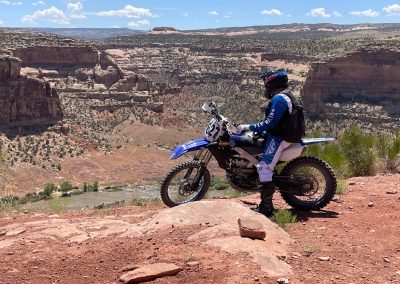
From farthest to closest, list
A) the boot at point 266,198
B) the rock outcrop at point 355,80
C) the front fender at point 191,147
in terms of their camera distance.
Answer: the rock outcrop at point 355,80
the front fender at point 191,147
the boot at point 266,198

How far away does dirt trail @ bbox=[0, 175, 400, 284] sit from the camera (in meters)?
5.05

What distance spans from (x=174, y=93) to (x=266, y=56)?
990 inches

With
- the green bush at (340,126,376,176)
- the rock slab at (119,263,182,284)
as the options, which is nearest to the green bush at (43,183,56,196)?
the green bush at (340,126,376,176)

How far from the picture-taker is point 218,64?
111 meters

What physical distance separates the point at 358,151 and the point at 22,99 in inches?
2017

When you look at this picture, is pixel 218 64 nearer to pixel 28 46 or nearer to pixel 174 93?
pixel 174 93

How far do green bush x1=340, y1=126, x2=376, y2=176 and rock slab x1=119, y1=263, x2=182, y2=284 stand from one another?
8.09 m

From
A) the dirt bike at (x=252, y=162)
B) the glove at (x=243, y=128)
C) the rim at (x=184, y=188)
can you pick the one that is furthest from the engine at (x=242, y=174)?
the rim at (x=184, y=188)

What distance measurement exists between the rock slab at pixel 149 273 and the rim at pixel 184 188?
312 centimetres

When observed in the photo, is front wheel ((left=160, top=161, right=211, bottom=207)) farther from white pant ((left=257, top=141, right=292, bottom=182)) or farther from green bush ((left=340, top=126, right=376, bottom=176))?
green bush ((left=340, top=126, right=376, bottom=176))

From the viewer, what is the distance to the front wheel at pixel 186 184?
8.19 meters

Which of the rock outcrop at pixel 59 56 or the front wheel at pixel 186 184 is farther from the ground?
the rock outcrop at pixel 59 56

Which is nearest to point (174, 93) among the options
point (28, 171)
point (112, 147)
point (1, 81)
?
point (112, 147)

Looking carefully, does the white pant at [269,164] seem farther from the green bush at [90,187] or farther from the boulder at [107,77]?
the boulder at [107,77]
